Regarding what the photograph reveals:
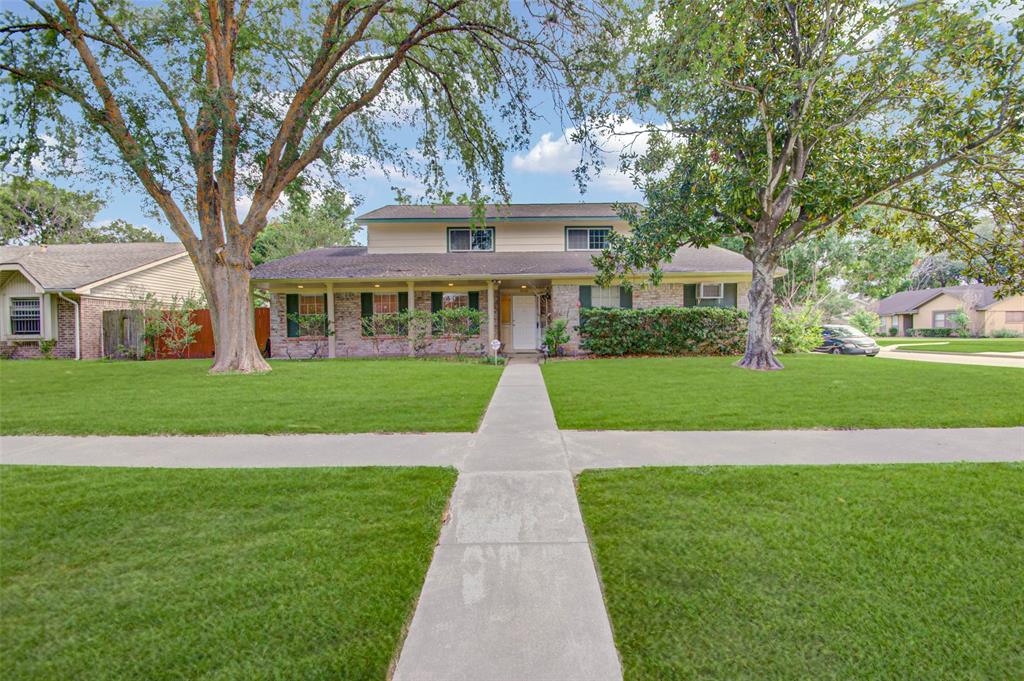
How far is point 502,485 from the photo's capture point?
3.48 meters

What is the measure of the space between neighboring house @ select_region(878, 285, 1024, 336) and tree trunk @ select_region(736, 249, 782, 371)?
29909 millimetres

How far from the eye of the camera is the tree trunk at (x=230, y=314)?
1068cm

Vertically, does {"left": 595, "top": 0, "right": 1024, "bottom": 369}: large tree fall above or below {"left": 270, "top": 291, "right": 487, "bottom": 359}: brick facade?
above

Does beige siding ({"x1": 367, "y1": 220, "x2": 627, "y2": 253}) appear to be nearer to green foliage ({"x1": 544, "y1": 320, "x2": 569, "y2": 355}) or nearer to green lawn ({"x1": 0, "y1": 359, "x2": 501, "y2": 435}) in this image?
green foliage ({"x1": 544, "y1": 320, "x2": 569, "y2": 355})

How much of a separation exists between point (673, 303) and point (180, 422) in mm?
14192

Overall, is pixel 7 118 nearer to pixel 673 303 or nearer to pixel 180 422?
pixel 180 422

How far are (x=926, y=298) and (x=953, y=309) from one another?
2.93m

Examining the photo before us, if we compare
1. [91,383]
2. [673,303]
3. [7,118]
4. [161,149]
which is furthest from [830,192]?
[7,118]

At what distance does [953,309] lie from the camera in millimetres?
35281

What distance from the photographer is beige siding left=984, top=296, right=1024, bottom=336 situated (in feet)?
106

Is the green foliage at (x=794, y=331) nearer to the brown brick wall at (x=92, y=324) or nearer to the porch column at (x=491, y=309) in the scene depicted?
the porch column at (x=491, y=309)

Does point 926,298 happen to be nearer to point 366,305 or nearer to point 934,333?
point 934,333

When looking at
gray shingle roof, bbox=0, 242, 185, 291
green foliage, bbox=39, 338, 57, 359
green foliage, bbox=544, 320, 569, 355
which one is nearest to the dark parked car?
green foliage, bbox=544, 320, 569, 355

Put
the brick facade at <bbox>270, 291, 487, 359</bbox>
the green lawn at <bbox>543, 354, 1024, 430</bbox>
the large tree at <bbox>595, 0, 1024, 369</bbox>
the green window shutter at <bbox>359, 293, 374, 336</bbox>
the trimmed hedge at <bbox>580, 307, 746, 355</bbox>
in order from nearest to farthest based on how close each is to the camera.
Result: the green lawn at <bbox>543, 354, 1024, 430</bbox> → the large tree at <bbox>595, 0, 1024, 369</bbox> → the trimmed hedge at <bbox>580, 307, 746, 355</bbox> → the brick facade at <bbox>270, 291, 487, 359</bbox> → the green window shutter at <bbox>359, 293, 374, 336</bbox>
